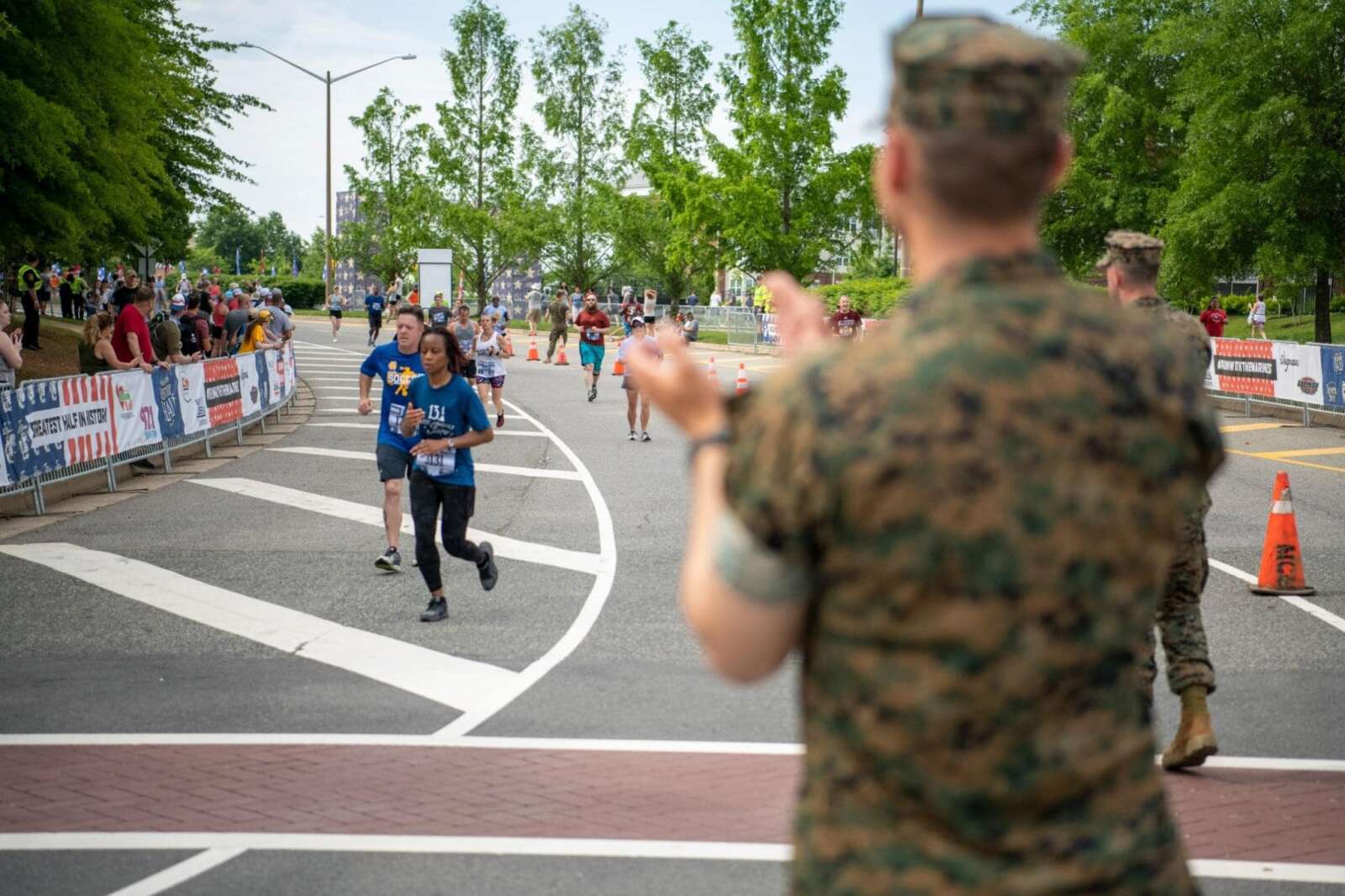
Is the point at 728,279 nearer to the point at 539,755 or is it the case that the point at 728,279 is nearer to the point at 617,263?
the point at 617,263

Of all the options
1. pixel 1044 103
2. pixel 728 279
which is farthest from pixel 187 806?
pixel 728 279

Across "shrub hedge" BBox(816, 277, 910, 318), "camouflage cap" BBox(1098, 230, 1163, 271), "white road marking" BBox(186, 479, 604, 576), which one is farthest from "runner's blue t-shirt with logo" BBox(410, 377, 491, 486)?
"shrub hedge" BBox(816, 277, 910, 318)

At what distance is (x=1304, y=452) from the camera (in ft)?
66.2

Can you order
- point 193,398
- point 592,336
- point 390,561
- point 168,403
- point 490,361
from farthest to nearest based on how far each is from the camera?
1. point 592,336
2. point 490,361
3. point 193,398
4. point 168,403
5. point 390,561

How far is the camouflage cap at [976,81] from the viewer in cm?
202

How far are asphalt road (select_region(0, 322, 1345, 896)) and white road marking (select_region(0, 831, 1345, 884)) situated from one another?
71 millimetres

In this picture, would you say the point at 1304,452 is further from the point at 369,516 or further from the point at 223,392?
the point at 223,392

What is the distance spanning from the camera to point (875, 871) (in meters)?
2.06

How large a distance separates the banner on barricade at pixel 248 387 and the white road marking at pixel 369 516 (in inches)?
194

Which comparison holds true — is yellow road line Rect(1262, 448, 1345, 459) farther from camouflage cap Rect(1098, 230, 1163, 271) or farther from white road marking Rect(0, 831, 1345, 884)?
white road marking Rect(0, 831, 1345, 884)

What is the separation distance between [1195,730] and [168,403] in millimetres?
14547

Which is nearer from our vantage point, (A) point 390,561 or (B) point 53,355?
(A) point 390,561

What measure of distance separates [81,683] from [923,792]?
7.31 m

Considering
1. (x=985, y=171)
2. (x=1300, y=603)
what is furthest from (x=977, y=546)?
(x=1300, y=603)
